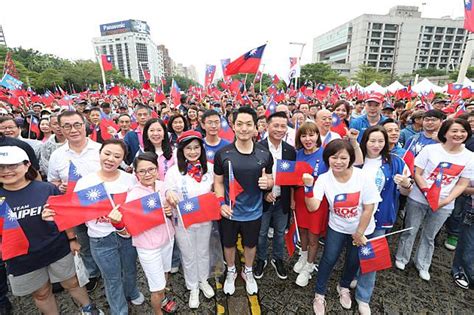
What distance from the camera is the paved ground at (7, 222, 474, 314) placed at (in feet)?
9.39

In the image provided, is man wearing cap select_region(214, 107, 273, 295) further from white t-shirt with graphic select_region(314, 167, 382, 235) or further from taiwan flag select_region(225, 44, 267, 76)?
taiwan flag select_region(225, 44, 267, 76)

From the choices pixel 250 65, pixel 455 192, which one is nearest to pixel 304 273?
pixel 455 192

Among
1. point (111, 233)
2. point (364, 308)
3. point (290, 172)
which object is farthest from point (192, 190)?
point (364, 308)

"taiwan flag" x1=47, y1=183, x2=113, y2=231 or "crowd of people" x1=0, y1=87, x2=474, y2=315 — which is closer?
"taiwan flag" x1=47, y1=183, x2=113, y2=231

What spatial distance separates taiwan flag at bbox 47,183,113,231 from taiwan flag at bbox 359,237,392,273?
8.63 feet

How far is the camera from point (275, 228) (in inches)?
134

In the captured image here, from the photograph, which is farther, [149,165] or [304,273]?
[304,273]

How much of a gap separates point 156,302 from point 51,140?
3029 mm

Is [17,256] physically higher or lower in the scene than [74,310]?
higher

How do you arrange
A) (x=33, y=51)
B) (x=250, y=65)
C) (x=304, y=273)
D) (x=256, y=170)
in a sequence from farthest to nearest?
(x=33, y=51) → (x=250, y=65) → (x=304, y=273) → (x=256, y=170)

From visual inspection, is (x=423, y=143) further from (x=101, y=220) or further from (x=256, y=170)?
(x=101, y=220)

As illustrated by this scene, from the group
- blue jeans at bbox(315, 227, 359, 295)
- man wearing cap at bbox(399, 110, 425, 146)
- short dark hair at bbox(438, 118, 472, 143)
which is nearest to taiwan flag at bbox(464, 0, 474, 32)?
man wearing cap at bbox(399, 110, 425, 146)

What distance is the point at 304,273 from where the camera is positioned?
326cm

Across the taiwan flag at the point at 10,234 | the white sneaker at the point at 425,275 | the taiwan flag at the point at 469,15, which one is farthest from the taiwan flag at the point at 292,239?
the taiwan flag at the point at 469,15
